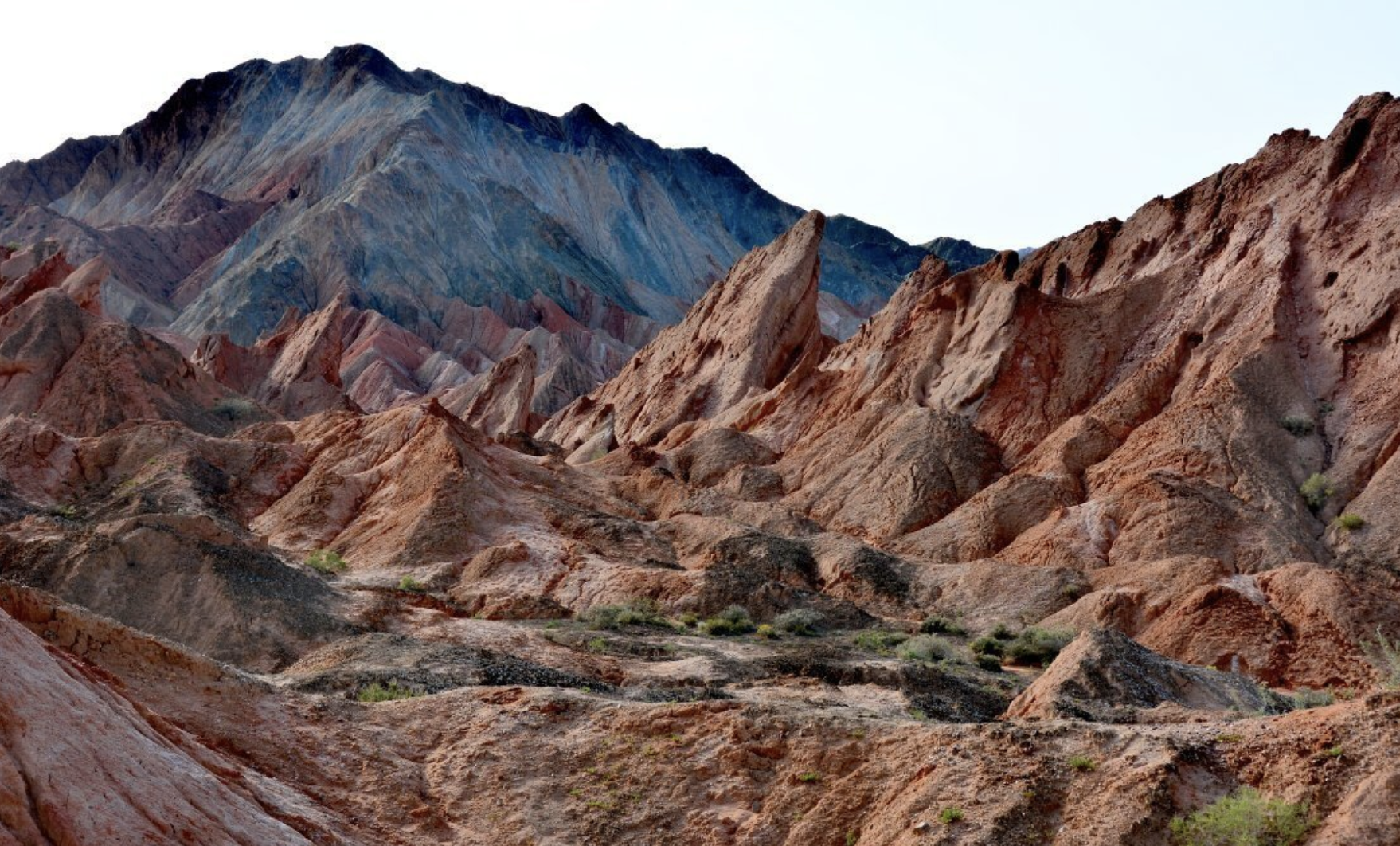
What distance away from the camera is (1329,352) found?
4166 centimetres

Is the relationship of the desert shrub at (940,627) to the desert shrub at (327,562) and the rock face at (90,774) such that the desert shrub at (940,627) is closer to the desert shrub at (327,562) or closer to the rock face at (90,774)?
the desert shrub at (327,562)

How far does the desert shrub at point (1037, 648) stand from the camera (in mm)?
29156

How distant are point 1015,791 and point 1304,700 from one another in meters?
9.01

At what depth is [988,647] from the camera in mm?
29391

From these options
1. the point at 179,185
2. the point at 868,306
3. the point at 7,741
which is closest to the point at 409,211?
the point at 179,185

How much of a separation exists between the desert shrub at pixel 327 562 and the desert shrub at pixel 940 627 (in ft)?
46.7

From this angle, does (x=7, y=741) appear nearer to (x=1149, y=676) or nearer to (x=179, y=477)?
(x=1149, y=676)

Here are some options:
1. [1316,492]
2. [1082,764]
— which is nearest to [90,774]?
[1082,764]

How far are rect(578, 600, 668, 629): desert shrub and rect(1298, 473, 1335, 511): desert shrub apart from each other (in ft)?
60.2

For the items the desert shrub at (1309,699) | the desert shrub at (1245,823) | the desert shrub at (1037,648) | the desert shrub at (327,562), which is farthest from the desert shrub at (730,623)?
the desert shrub at (1245,823)

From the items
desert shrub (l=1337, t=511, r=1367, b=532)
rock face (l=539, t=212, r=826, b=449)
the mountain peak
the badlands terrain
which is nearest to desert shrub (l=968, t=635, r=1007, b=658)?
the badlands terrain

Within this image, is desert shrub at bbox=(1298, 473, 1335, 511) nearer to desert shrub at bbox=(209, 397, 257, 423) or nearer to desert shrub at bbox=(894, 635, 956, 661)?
desert shrub at bbox=(894, 635, 956, 661)

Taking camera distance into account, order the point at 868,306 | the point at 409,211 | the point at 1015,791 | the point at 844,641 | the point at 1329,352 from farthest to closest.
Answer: the point at 868,306 → the point at 409,211 → the point at 1329,352 → the point at 844,641 → the point at 1015,791

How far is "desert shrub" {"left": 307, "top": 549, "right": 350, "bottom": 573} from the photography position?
33.8 metres
